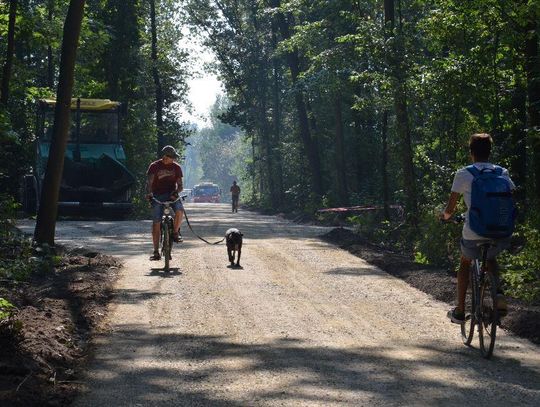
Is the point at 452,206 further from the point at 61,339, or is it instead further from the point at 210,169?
the point at 210,169

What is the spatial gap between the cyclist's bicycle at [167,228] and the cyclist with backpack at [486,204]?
7.51m

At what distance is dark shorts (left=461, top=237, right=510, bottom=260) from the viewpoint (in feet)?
29.5

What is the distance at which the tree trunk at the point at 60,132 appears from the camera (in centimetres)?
1686

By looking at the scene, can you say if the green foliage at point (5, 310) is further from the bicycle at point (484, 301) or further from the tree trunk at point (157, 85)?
the tree trunk at point (157, 85)

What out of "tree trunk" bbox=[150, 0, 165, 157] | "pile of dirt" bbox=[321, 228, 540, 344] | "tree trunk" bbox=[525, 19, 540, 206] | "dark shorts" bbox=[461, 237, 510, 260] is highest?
"tree trunk" bbox=[150, 0, 165, 157]

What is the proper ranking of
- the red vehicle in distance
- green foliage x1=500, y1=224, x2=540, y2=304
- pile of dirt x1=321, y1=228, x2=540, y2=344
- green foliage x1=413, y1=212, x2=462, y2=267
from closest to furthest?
pile of dirt x1=321, y1=228, x2=540, y2=344 < green foliage x1=500, y1=224, x2=540, y2=304 < green foliage x1=413, y1=212, x2=462, y2=267 < the red vehicle in distance

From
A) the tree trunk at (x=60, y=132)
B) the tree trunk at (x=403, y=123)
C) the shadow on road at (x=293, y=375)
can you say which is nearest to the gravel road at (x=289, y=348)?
the shadow on road at (x=293, y=375)

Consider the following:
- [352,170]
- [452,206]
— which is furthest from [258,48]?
[452,206]

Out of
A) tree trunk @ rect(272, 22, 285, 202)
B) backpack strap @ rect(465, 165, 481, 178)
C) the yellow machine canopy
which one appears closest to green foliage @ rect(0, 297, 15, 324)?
backpack strap @ rect(465, 165, 481, 178)

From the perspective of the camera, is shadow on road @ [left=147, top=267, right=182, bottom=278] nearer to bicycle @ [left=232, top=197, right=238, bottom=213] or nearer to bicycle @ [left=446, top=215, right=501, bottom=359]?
bicycle @ [left=446, top=215, right=501, bottom=359]

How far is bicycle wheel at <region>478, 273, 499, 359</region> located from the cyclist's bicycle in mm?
7588

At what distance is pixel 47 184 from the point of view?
1692 cm

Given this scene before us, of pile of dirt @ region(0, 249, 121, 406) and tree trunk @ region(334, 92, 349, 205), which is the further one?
tree trunk @ region(334, 92, 349, 205)

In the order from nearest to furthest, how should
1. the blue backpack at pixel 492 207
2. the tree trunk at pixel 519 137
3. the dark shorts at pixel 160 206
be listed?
1. the blue backpack at pixel 492 207
2. the tree trunk at pixel 519 137
3. the dark shorts at pixel 160 206
